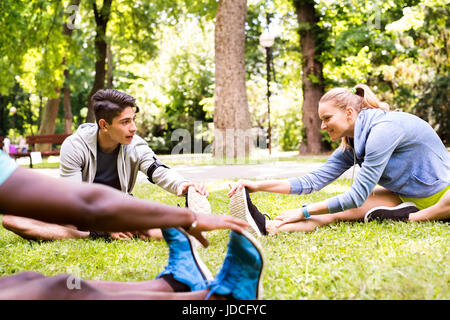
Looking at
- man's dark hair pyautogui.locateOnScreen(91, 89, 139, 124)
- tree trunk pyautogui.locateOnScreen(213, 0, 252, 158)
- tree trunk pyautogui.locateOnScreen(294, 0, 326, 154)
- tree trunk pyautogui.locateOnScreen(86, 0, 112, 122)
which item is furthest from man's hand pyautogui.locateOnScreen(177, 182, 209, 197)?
tree trunk pyautogui.locateOnScreen(86, 0, 112, 122)

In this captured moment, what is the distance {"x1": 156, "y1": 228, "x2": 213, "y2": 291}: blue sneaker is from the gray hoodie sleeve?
64.2 inches

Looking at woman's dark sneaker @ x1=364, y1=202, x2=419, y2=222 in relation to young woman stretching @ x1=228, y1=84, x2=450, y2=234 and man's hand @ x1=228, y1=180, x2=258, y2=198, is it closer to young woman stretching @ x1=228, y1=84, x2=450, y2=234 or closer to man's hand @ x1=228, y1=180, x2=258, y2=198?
young woman stretching @ x1=228, y1=84, x2=450, y2=234

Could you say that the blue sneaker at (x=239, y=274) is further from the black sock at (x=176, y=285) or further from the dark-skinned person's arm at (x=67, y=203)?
the dark-skinned person's arm at (x=67, y=203)

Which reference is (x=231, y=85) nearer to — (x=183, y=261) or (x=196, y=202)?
(x=196, y=202)

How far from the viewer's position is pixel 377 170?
10.7 ft

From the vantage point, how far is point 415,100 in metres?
19.7

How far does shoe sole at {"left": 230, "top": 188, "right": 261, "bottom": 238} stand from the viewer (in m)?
3.43

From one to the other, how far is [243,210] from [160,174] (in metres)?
0.90

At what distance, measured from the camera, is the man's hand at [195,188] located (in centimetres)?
348

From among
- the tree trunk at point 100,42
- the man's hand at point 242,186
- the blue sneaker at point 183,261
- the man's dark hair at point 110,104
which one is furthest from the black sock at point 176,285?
the tree trunk at point 100,42

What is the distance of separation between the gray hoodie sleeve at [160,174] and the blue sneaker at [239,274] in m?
1.93

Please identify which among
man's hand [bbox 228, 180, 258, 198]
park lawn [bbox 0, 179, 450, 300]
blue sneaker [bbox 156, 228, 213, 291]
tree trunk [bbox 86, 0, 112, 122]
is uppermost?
tree trunk [bbox 86, 0, 112, 122]

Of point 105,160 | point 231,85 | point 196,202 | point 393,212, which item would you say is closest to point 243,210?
point 196,202
